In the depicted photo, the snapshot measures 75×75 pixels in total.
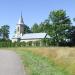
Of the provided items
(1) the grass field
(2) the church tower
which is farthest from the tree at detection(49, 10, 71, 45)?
(1) the grass field

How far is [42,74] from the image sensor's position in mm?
14039

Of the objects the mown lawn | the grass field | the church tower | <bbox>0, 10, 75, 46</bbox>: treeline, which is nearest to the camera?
the mown lawn

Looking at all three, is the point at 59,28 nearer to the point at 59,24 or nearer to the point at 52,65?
the point at 59,24

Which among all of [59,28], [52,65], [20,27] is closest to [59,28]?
[59,28]

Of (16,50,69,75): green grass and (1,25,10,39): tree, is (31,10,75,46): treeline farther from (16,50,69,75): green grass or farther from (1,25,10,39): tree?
(16,50,69,75): green grass

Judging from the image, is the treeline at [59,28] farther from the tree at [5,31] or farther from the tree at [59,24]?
the tree at [5,31]

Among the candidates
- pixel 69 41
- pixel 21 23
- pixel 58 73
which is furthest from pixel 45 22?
pixel 58 73

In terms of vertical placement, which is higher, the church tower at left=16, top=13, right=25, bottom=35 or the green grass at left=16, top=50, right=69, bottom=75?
the church tower at left=16, top=13, right=25, bottom=35

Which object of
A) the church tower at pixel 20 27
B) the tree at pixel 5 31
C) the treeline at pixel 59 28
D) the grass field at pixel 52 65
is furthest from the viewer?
the tree at pixel 5 31

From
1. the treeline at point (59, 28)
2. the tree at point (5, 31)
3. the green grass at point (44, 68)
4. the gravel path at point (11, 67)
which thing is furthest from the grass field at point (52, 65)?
the tree at point (5, 31)

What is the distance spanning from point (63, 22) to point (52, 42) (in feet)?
26.6

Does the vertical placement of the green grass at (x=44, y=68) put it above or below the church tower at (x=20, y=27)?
below

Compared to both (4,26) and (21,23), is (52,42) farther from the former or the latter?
(4,26)

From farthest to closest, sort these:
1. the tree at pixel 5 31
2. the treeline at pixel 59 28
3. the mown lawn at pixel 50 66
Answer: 1. the tree at pixel 5 31
2. the treeline at pixel 59 28
3. the mown lawn at pixel 50 66
